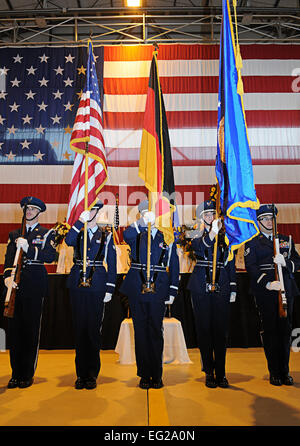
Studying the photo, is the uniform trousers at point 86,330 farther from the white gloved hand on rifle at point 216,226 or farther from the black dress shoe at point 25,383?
the white gloved hand on rifle at point 216,226

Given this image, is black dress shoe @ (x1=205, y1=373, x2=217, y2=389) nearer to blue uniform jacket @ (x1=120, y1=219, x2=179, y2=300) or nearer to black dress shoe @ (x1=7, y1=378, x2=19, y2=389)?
blue uniform jacket @ (x1=120, y1=219, x2=179, y2=300)

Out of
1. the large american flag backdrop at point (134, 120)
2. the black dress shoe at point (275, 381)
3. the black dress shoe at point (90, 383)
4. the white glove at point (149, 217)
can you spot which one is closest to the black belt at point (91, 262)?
the white glove at point (149, 217)

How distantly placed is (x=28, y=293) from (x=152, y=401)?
161cm

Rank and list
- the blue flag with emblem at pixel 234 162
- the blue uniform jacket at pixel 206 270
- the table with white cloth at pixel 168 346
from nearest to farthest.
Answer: the blue flag with emblem at pixel 234 162, the blue uniform jacket at pixel 206 270, the table with white cloth at pixel 168 346

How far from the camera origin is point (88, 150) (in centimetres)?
403

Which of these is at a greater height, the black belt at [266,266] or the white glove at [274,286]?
the black belt at [266,266]

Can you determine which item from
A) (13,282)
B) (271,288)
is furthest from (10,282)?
(271,288)

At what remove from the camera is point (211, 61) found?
8.23 metres

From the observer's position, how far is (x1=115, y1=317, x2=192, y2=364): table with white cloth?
4.86m

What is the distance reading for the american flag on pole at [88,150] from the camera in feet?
13.1

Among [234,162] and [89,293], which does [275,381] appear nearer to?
[89,293]

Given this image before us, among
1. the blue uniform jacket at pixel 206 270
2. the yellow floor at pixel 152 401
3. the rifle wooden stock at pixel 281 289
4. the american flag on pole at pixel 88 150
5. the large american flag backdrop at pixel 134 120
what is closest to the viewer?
the yellow floor at pixel 152 401

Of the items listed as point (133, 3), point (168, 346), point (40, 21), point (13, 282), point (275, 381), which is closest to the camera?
point (13, 282)

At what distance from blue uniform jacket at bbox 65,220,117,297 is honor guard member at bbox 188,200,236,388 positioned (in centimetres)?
85
